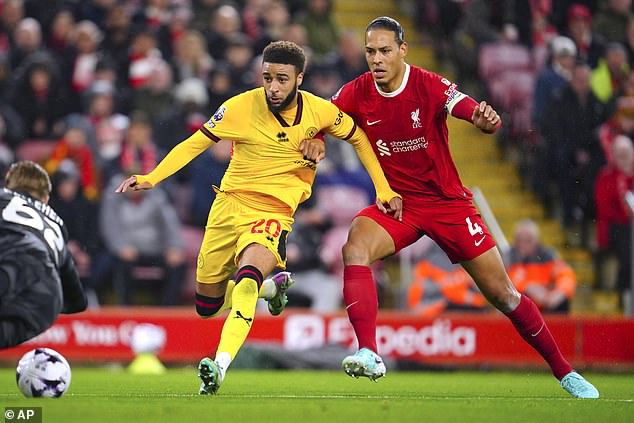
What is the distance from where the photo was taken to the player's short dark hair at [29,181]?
830cm

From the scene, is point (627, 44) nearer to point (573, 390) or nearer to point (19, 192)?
point (573, 390)

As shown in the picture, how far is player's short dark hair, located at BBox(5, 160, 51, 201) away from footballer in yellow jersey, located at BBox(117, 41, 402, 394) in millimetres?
869

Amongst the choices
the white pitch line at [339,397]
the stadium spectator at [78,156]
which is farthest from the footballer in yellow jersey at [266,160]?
the stadium spectator at [78,156]

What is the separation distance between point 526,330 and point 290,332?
5.28m

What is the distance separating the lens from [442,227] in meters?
9.59

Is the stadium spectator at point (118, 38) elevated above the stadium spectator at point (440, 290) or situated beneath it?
elevated above

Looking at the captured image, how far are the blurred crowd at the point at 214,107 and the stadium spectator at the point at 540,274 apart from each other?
49mm

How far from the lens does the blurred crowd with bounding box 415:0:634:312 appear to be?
15688 millimetres

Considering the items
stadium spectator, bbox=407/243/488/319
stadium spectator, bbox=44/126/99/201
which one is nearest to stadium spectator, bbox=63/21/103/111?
stadium spectator, bbox=44/126/99/201

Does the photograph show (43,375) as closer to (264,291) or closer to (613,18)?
(264,291)

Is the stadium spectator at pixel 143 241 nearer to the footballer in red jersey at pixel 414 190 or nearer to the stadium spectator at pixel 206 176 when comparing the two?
the stadium spectator at pixel 206 176

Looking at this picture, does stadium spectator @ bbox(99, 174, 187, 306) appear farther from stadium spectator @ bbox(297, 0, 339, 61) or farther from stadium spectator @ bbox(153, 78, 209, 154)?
stadium spectator @ bbox(297, 0, 339, 61)

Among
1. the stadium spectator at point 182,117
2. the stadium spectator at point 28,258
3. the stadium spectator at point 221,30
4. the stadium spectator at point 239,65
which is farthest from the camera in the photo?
the stadium spectator at point 221,30

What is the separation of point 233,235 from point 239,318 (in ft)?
3.35
